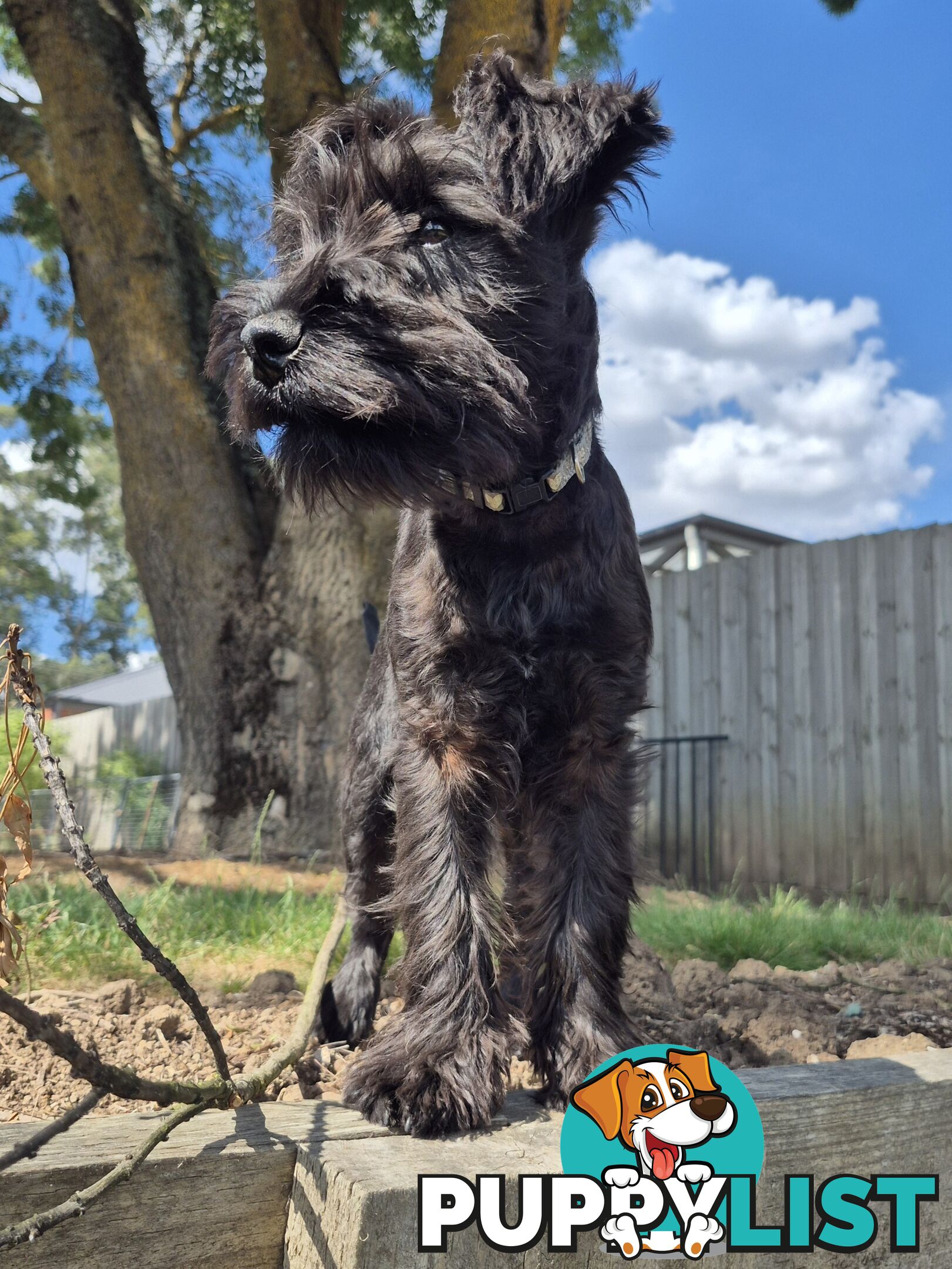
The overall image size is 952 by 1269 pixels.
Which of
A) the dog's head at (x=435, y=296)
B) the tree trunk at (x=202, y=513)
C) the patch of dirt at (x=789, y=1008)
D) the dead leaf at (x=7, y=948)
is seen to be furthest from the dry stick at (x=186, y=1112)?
the tree trunk at (x=202, y=513)

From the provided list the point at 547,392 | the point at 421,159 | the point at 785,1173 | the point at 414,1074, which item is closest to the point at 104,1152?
the point at 414,1074

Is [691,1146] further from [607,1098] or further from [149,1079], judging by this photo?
[149,1079]

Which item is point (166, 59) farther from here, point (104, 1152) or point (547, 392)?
point (104, 1152)

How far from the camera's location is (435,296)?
5.76ft

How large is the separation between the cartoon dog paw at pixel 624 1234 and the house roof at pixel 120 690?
37336 millimetres

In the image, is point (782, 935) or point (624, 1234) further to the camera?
point (782, 935)

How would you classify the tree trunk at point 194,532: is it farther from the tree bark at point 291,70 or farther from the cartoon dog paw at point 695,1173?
the cartoon dog paw at point 695,1173

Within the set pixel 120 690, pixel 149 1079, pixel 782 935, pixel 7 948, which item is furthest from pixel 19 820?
pixel 120 690

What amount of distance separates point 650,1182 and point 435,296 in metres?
1.50

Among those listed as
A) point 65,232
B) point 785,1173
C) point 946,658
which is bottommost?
point 785,1173

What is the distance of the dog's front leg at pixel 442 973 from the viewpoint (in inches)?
67.1

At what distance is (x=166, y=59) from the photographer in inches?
351

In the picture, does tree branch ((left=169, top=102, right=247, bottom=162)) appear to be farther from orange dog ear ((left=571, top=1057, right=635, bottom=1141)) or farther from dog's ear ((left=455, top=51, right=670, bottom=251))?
orange dog ear ((left=571, top=1057, right=635, bottom=1141))

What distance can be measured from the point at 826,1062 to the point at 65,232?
592 cm
